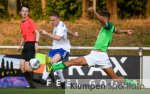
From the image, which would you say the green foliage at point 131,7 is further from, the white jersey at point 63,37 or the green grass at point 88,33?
the white jersey at point 63,37

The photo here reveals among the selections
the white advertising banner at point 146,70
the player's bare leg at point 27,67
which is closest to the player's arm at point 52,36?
the player's bare leg at point 27,67

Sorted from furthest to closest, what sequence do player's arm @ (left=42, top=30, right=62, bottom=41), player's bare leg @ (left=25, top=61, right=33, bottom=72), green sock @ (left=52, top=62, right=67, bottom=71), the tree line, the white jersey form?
the tree line
player's bare leg @ (left=25, top=61, right=33, bottom=72)
the white jersey
green sock @ (left=52, top=62, right=67, bottom=71)
player's arm @ (left=42, top=30, right=62, bottom=41)

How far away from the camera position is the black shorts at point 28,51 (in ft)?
54.9

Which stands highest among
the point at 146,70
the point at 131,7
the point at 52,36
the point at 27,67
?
the point at 52,36

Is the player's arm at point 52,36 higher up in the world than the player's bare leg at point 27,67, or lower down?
higher up

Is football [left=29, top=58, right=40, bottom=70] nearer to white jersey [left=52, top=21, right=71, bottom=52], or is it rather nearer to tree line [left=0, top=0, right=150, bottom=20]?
white jersey [left=52, top=21, right=71, bottom=52]

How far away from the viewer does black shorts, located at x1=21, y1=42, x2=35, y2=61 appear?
16.7 metres

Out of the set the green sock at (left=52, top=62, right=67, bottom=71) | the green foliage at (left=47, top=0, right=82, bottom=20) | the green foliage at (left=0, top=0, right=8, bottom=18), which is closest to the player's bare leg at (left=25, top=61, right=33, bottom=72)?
the green sock at (left=52, top=62, right=67, bottom=71)

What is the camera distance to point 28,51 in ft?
55.3

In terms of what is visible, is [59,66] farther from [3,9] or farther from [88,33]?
[3,9]

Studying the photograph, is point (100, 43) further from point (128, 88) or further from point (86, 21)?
point (86, 21)

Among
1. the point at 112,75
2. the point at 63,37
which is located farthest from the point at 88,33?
the point at 112,75

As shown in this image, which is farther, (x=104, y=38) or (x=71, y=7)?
(x=71, y=7)

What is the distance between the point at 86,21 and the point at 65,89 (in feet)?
50.3
